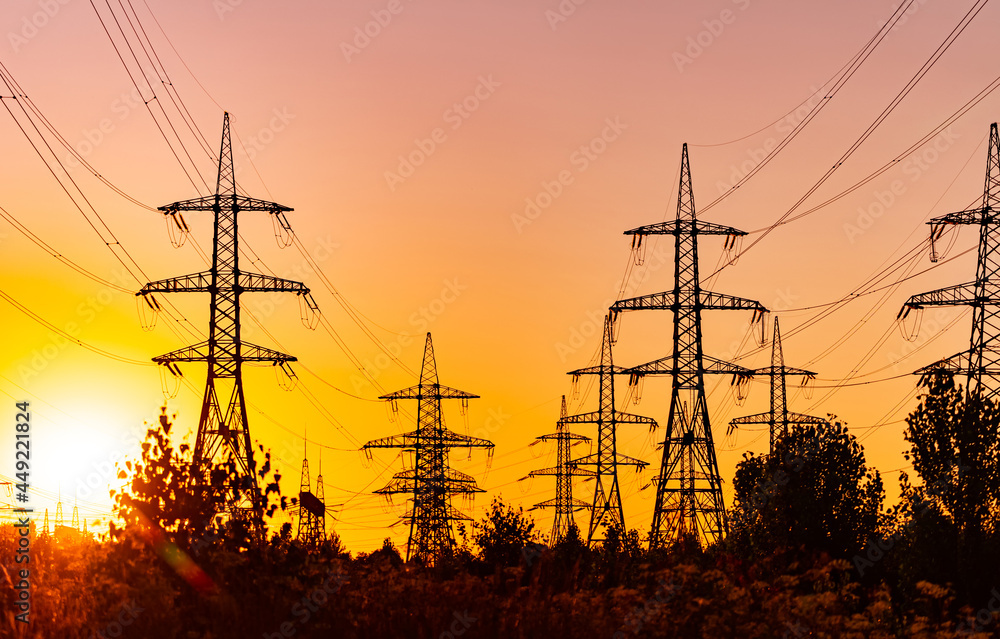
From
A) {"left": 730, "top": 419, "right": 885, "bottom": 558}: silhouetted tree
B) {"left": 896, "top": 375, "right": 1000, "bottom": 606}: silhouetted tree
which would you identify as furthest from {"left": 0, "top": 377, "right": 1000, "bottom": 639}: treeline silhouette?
{"left": 730, "top": 419, "right": 885, "bottom": 558}: silhouetted tree

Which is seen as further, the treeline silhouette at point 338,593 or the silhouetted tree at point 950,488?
the silhouetted tree at point 950,488

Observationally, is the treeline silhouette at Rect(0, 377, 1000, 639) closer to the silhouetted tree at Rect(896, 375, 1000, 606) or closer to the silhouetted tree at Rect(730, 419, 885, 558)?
the silhouetted tree at Rect(896, 375, 1000, 606)

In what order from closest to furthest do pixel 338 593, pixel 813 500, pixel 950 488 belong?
pixel 338 593
pixel 950 488
pixel 813 500

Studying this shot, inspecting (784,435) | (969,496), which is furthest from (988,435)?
(784,435)

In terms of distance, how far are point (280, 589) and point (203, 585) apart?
1.61 meters

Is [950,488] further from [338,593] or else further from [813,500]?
[338,593]

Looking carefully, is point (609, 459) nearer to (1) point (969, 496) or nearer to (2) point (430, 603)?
(1) point (969, 496)

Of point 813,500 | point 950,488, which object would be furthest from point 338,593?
point 813,500

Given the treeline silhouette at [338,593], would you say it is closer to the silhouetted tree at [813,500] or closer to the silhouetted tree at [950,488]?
the silhouetted tree at [950,488]

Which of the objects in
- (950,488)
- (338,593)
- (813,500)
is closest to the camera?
(338,593)

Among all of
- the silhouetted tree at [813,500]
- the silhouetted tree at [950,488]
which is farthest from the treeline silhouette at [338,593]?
the silhouetted tree at [813,500]

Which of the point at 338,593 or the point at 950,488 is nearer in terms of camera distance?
the point at 338,593

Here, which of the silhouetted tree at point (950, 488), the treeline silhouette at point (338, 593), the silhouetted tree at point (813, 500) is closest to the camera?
the treeline silhouette at point (338, 593)

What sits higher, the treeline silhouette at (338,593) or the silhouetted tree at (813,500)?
the silhouetted tree at (813,500)
